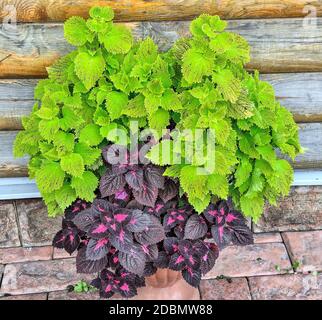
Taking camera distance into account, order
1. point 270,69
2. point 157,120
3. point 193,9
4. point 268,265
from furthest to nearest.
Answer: point 268,265 → point 270,69 → point 193,9 → point 157,120

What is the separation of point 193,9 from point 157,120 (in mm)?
604

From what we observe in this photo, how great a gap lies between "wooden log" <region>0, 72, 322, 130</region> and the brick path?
45 cm

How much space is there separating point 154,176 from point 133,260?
1.10 feet

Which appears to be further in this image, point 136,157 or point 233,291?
point 233,291

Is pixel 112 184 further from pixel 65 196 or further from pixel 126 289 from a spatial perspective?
pixel 126 289

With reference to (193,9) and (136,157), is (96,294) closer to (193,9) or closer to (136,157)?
(136,157)

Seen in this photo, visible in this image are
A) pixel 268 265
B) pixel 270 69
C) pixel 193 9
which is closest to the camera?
pixel 193 9

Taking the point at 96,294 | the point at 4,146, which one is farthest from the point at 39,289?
the point at 4,146

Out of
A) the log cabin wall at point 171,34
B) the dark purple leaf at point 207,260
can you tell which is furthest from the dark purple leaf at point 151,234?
the log cabin wall at point 171,34

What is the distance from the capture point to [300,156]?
2881 millimetres

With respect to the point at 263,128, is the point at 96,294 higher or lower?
lower

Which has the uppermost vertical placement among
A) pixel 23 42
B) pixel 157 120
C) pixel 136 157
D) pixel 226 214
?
pixel 23 42
